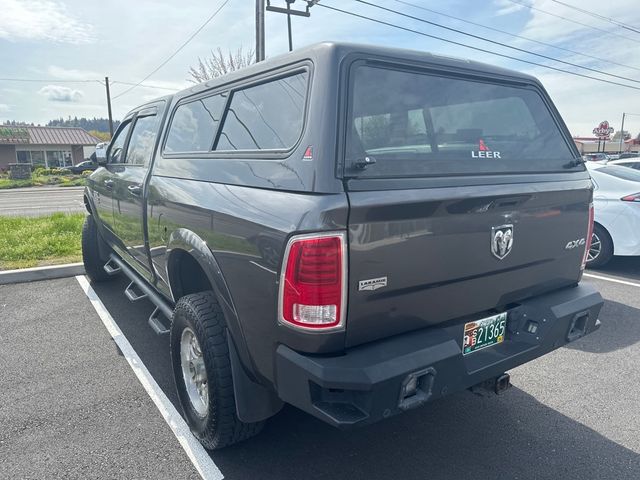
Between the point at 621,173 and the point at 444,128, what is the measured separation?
581 cm

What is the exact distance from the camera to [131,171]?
13.2ft

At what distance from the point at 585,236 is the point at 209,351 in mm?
2297

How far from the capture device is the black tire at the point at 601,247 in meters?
6.41

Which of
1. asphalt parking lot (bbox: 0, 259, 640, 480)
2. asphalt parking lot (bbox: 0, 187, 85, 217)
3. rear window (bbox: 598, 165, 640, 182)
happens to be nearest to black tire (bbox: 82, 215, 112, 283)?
asphalt parking lot (bbox: 0, 259, 640, 480)

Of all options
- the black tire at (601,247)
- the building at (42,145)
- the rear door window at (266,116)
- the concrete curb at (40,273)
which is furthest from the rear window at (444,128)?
the building at (42,145)

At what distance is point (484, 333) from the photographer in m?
2.32

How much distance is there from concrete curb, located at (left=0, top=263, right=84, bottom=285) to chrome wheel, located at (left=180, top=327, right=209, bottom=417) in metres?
4.13

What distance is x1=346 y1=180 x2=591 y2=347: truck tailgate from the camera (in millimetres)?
1905

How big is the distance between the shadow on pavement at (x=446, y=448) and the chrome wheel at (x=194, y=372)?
12.2 inches

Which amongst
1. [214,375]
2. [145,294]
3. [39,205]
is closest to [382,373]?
[214,375]

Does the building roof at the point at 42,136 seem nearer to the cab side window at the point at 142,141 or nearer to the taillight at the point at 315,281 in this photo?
the cab side window at the point at 142,141

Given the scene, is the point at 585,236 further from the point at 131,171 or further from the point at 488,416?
the point at 131,171

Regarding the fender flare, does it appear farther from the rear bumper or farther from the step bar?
the step bar

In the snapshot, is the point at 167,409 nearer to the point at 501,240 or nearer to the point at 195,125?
the point at 195,125
